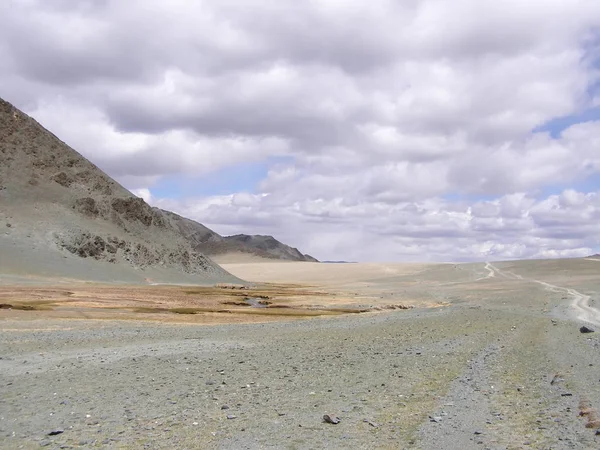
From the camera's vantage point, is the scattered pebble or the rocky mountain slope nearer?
the scattered pebble

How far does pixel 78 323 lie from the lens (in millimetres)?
26938

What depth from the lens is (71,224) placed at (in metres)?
82.5

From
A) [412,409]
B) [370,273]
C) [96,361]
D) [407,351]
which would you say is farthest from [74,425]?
[370,273]

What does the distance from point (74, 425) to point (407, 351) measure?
32.5 ft

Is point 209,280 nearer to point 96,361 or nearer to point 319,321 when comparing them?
point 319,321

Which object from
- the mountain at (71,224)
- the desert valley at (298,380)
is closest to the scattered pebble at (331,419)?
the desert valley at (298,380)

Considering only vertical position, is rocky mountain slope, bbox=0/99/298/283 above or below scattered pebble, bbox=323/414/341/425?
above

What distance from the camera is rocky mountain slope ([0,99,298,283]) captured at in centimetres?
7431

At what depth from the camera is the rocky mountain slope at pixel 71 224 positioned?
74312 mm

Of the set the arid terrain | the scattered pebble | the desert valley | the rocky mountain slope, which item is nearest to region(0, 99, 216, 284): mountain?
the rocky mountain slope

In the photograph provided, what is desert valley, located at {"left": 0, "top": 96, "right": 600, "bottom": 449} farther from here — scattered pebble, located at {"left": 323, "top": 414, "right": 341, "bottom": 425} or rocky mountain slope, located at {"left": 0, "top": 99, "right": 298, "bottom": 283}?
rocky mountain slope, located at {"left": 0, "top": 99, "right": 298, "bottom": 283}

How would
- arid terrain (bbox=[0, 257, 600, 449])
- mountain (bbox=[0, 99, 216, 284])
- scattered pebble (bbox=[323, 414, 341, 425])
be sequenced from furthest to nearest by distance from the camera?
1. mountain (bbox=[0, 99, 216, 284])
2. scattered pebble (bbox=[323, 414, 341, 425])
3. arid terrain (bbox=[0, 257, 600, 449])

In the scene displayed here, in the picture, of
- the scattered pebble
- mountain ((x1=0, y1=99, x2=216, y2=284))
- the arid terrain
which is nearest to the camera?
the arid terrain

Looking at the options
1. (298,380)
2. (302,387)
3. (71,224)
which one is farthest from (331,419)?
(71,224)
